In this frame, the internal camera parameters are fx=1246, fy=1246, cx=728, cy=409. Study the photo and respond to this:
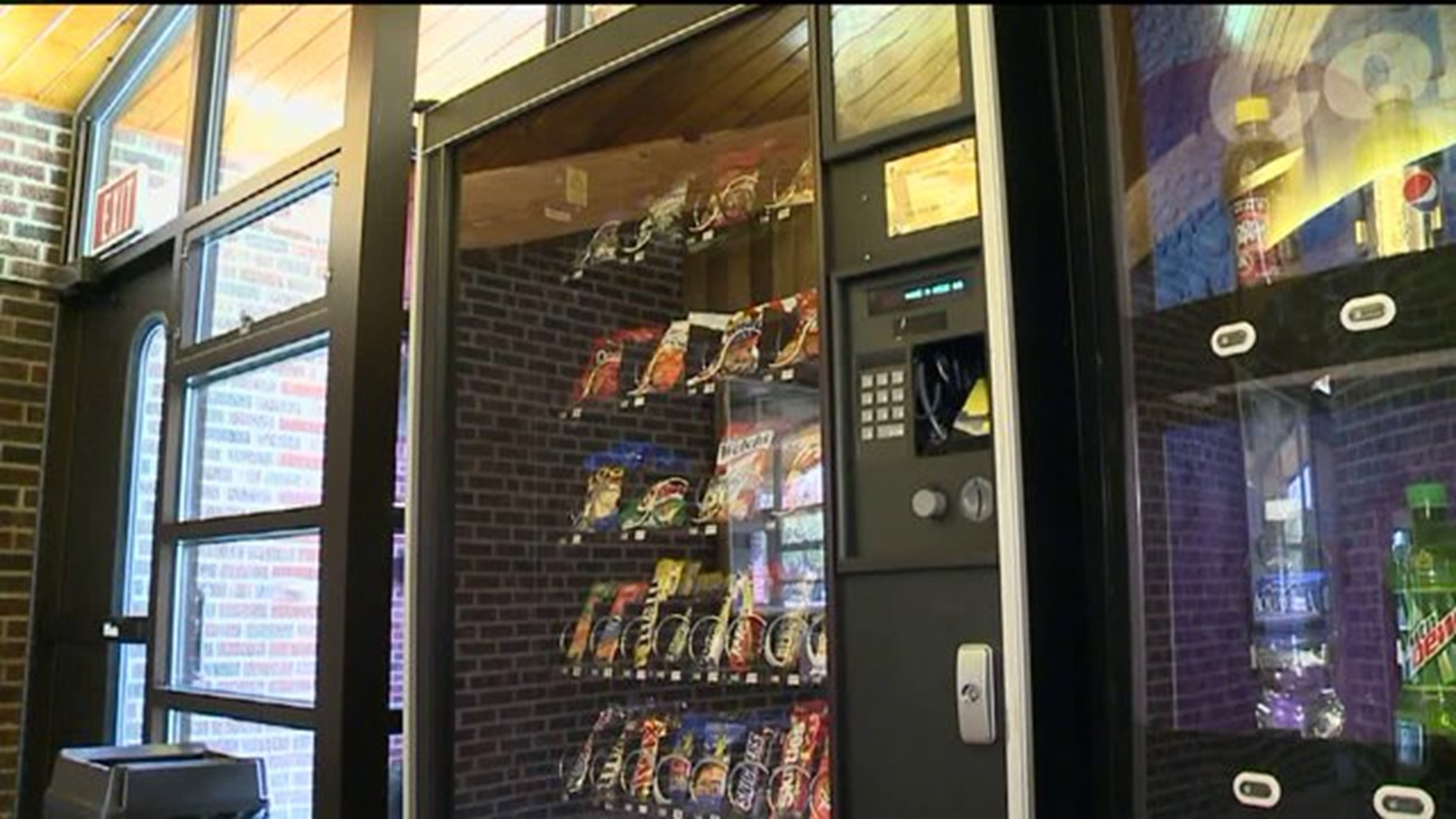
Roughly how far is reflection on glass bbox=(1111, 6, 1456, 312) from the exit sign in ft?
10.4

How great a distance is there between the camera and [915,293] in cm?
166

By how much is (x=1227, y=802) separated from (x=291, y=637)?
90.8 inches

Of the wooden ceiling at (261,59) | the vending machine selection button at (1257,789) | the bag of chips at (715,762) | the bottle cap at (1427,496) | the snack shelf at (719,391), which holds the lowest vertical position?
the bag of chips at (715,762)

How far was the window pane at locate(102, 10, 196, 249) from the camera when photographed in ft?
12.5

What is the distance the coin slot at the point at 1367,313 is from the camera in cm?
141

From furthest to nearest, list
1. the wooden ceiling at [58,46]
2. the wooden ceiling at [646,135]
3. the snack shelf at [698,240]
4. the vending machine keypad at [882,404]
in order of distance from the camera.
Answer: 1. the wooden ceiling at [58,46]
2. the snack shelf at [698,240]
3. the wooden ceiling at [646,135]
4. the vending machine keypad at [882,404]

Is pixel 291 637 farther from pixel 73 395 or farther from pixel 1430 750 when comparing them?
pixel 1430 750

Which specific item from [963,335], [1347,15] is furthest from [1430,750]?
[1347,15]

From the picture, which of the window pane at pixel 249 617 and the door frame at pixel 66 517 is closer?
the window pane at pixel 249 617

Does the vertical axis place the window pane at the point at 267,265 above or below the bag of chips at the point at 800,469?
above

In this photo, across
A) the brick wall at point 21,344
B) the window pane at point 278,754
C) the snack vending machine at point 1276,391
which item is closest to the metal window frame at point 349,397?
the window pane at point 278,754

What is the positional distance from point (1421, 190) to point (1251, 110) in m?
0.23

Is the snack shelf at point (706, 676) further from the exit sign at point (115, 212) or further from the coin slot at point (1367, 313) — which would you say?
the exit sign at point (115, 212)

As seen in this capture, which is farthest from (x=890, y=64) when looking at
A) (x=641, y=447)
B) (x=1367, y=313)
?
(x=641, y=447)
